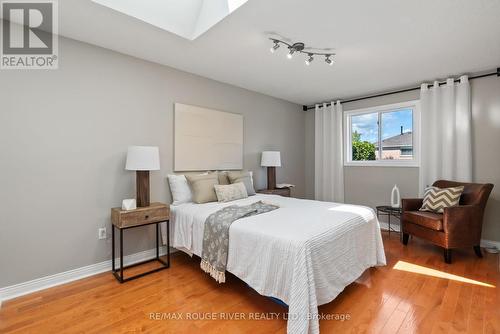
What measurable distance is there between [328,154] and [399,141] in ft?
3.96

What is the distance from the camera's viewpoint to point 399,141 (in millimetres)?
4090

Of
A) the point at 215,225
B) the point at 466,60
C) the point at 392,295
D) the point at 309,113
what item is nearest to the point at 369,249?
the point at 392,295

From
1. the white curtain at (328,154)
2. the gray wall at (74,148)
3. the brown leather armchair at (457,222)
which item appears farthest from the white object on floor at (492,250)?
the gray wall at (74,148)

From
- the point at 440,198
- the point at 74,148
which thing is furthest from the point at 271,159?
the point at 74,148

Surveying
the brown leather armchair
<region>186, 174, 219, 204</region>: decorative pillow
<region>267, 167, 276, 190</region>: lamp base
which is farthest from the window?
<region>186, 174, 219, 204</region>: decorative pillow

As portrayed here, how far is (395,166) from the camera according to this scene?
4.05 m

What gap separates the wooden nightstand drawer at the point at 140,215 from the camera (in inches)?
90.2

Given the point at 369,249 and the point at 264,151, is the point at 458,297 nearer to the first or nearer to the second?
the point at 369,249

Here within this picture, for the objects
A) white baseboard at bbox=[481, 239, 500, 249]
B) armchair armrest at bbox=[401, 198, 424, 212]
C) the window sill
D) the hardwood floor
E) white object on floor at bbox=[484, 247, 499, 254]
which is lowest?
the hardwood floor

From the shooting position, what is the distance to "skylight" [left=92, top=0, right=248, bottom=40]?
194cm

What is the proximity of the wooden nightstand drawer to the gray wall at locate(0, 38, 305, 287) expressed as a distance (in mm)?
323

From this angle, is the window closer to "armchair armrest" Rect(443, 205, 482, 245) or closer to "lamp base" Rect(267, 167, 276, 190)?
"armchair armrest" Rect(443, 205, 482, 245)

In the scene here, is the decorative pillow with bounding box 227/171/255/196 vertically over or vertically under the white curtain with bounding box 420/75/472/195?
under

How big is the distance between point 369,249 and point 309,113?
348 cm
